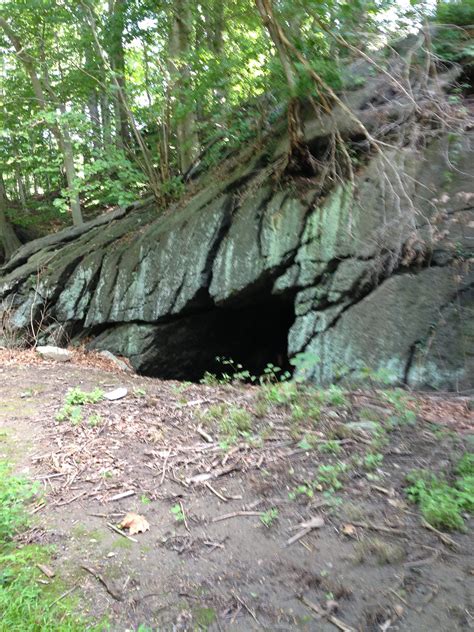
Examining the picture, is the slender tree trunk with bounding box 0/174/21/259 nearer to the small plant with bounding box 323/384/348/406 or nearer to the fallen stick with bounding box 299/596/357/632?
the small plant with bounding box 323/384/348/406

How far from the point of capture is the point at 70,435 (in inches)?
189

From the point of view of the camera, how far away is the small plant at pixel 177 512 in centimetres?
353

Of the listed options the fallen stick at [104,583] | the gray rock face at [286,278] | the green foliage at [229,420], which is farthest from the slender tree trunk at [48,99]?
the fallen stick at [104,583]

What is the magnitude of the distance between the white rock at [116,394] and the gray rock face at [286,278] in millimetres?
2479

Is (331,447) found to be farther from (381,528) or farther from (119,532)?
(119,532)

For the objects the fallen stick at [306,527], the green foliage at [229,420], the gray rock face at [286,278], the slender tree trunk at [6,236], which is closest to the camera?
the fallen stick at [306,527]

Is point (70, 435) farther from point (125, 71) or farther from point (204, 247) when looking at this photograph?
point (125, 71)

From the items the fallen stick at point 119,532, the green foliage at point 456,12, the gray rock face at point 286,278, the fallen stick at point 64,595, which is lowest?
the fallen stick at point 64,595

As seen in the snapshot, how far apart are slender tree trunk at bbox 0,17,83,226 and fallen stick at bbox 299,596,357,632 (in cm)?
1082

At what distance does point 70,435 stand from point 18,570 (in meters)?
1.99

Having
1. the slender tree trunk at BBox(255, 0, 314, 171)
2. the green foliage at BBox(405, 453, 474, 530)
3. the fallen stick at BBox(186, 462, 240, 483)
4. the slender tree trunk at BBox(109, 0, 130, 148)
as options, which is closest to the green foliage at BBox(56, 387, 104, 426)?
the fallen stick at BBox(186, 462, 240, 483)

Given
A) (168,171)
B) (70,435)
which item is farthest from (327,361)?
(168,171)

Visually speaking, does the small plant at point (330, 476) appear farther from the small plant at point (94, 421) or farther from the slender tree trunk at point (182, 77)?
the slender tree trunk at point (182, 77)

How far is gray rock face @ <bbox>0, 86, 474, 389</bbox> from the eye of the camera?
229 inches
